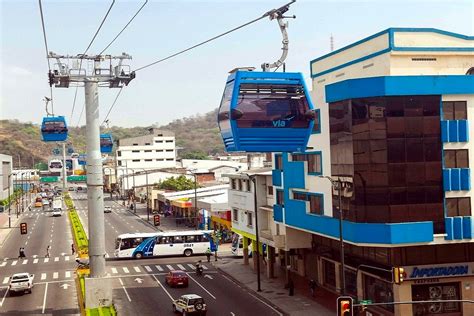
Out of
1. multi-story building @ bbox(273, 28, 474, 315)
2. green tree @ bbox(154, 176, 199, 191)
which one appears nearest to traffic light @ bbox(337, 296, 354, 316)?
multi-story building @ bbox(273, 28, 474, 315)

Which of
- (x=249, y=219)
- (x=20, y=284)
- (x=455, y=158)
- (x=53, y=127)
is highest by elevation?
(x=53, y=127)

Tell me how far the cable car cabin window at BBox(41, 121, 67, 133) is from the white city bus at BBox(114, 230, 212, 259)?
20295mm

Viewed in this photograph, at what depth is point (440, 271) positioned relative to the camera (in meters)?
38.3

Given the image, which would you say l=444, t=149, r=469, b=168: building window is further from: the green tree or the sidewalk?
the green tree

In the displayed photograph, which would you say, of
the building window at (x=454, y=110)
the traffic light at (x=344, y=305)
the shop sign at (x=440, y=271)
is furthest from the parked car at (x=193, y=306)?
the traffic light at (x=344, y=305)

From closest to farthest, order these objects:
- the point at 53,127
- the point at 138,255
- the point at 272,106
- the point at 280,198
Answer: the point at 272,106 → the point at 280,198 → the point at 53,127 → the point at 138,255

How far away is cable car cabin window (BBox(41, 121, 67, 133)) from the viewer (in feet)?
173

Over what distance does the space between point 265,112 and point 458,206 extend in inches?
776

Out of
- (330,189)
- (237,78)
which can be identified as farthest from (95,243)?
(330,189)

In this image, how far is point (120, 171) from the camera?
19712 centimetres

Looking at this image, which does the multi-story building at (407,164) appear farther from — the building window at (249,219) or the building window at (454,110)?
the building window at (249,219)

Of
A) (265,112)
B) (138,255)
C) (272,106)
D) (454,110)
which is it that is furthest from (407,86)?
(138,255)

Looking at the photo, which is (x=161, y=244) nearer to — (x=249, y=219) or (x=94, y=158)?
(x=249, y=219)

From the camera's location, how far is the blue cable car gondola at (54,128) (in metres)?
53.0
